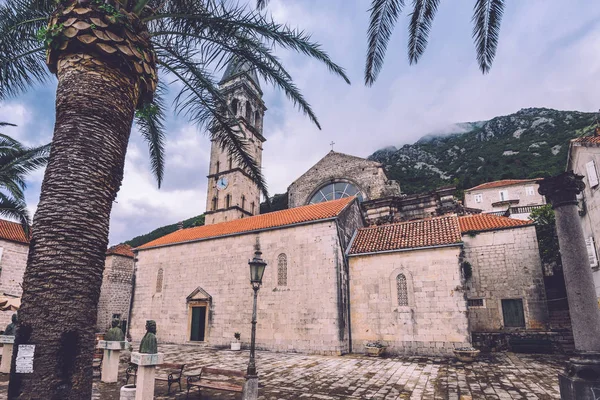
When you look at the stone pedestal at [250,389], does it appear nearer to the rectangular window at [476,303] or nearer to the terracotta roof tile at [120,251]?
the rectangular window at [476,303]

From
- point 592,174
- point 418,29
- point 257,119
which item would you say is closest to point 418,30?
point 418,29

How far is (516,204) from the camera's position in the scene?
4338cm

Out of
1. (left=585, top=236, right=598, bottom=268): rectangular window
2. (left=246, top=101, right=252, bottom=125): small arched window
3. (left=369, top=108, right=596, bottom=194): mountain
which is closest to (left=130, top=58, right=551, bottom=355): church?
(left=585, top=236, right=598, bottom=268): rectangular window

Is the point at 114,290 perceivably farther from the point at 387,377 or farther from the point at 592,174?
the point at 592,174

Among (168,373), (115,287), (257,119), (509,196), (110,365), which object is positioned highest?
(257,119)

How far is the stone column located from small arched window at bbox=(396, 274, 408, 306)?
8.46 metres

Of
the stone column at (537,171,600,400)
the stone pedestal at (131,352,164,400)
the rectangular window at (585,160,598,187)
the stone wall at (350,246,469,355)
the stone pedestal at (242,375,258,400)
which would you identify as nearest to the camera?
the stone pedestal at (131,352,164,400)

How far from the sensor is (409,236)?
16.3 m

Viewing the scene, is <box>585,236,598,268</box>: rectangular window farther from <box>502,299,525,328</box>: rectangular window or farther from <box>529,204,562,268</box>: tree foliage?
<box>529,204,562,268</box>: tree foliage

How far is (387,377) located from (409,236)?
8042 mm

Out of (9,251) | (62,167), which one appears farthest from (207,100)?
(9,251)

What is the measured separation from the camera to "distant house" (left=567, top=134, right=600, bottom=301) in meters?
14.1

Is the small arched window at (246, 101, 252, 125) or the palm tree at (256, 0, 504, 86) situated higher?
the small arched window at (246, 101, 252, 125)

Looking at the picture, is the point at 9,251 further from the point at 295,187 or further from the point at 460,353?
the point at 460,353
